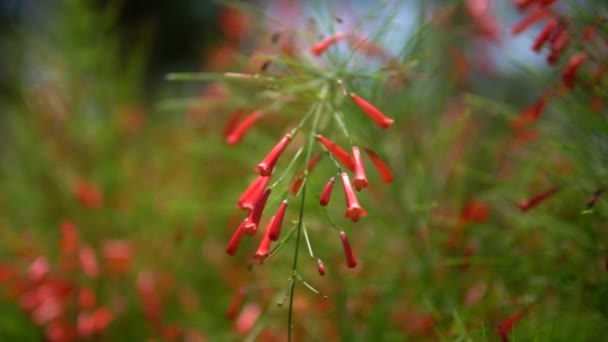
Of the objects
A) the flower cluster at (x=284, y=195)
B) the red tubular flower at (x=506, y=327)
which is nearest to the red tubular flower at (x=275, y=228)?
the flower cluster at (x=284, y=195)

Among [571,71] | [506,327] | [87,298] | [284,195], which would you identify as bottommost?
[87,298]

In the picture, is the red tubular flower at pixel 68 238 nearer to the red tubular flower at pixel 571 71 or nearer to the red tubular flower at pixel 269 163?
the red tubular flower at pixel 269 163

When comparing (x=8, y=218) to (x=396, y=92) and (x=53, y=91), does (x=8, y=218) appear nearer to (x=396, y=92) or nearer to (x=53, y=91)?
(x=53, y=91)

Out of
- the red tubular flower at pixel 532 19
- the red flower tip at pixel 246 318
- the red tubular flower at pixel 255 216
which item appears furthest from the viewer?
the red flower tip at pixel 246 318

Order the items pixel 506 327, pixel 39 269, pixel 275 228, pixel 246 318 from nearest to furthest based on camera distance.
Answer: pixel 275 228 < pixel 506 327 < pixel 246 318 < pixel 39 269

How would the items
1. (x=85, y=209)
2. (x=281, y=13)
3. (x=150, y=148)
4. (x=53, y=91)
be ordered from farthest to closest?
(x=281, y=13) → (x=150, y=148) → (x=53, y=91) → (x=85, y=209)

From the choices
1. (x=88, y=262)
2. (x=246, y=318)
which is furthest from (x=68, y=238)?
(x=246, y=318)

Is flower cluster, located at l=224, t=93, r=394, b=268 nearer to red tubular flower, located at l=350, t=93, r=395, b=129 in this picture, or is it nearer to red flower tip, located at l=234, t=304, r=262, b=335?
red tubular flower, located at l=350, t=93, r=395, b=129

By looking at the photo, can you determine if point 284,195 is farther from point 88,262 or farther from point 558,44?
point 88,262

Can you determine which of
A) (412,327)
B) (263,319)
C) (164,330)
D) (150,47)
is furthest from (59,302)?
(150,47)
